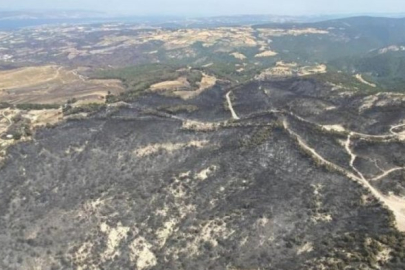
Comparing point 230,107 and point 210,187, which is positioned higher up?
point 230,107

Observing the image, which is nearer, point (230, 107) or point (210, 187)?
point (210, 187)

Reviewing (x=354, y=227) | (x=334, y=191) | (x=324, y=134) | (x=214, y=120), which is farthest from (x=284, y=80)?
(x=354, y=227)

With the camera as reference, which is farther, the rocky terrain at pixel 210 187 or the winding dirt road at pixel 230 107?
the winding dirt road at pixel 230 107

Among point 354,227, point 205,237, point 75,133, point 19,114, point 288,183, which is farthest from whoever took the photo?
point 19,114

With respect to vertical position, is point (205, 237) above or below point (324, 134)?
below

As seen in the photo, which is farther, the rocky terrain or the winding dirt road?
the winding dirt road

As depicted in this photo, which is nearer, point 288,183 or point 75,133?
point 288,183

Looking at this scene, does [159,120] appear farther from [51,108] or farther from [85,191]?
[51,108]

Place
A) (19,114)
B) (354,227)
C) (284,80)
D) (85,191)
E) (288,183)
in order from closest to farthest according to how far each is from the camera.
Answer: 1. (354,227)
2. (288,183)
3. (85,191)
4. (19,114)
5. (284,80)
